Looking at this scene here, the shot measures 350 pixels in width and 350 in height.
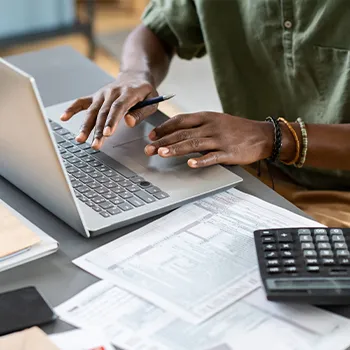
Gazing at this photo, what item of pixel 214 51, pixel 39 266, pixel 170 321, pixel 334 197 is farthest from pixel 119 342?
pixel 214 51

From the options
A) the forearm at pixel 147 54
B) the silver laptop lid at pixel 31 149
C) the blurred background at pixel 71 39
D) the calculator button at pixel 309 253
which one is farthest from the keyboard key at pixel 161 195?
the blurred background at pixel 71 39

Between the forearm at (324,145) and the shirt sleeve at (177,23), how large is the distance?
41 cm

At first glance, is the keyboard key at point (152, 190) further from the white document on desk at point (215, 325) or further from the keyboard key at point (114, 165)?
the white document on desk at point (215, 325)

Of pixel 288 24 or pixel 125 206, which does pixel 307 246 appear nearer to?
pixel 125 206

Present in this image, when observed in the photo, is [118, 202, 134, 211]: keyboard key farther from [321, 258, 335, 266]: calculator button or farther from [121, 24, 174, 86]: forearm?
[121, 24, 174, 86]: forearm

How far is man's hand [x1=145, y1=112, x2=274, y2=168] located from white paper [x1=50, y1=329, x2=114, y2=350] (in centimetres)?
34

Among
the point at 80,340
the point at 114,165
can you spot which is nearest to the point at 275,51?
the point at 114,165

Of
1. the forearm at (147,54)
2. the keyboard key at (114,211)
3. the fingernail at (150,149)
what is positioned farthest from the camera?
the forearm at (147,54)

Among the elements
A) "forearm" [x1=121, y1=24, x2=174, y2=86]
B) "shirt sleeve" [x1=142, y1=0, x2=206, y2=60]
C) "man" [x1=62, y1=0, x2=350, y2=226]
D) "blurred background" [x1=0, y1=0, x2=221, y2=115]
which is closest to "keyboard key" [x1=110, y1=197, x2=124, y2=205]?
"man" [x1=62, y1=0, x2=350, y2=226]

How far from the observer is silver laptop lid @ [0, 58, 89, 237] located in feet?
2.65

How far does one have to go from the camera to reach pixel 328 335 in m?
0.76

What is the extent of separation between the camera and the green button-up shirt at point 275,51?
126 centimetres

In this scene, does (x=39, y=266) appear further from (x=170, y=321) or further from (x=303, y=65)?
(x=303, y=65)

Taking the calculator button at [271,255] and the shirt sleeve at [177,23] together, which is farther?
the shirt sleeve at [177,23]
